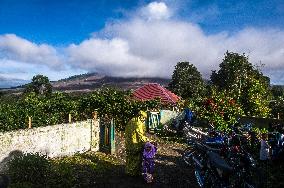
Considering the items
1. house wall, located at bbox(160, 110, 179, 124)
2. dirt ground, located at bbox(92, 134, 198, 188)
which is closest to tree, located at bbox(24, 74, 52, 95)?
house wall, located at bbox(160, 110, 179, 124)

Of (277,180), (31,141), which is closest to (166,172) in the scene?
(277,180)

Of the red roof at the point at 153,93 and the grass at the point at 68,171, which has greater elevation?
the red roof at the point at 153,93

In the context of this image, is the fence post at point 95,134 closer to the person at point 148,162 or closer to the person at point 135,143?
the person at point 135,143

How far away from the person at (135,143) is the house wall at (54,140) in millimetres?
3345

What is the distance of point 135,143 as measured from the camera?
1115cm

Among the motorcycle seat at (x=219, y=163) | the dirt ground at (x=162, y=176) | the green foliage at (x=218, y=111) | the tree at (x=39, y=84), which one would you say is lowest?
the dirt ground at (x=162, y=176)

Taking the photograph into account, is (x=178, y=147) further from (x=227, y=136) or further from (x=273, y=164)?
(x=273, y=164)

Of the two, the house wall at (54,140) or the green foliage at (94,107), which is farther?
the green foliage at (94,107)

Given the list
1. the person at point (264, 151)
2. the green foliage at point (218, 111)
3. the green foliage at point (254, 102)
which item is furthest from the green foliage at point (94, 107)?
the green foliage at point (254, 102)

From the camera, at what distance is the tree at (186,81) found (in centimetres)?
7219

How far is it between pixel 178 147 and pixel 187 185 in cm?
628

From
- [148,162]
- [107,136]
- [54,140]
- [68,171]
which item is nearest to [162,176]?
[148,162]

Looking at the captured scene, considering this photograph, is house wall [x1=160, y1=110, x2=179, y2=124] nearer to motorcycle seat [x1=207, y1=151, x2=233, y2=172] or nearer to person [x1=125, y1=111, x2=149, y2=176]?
person [x1=125, y1=111, x2=149, y2=176]

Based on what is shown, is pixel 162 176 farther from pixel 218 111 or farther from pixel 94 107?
pixel 218 111
